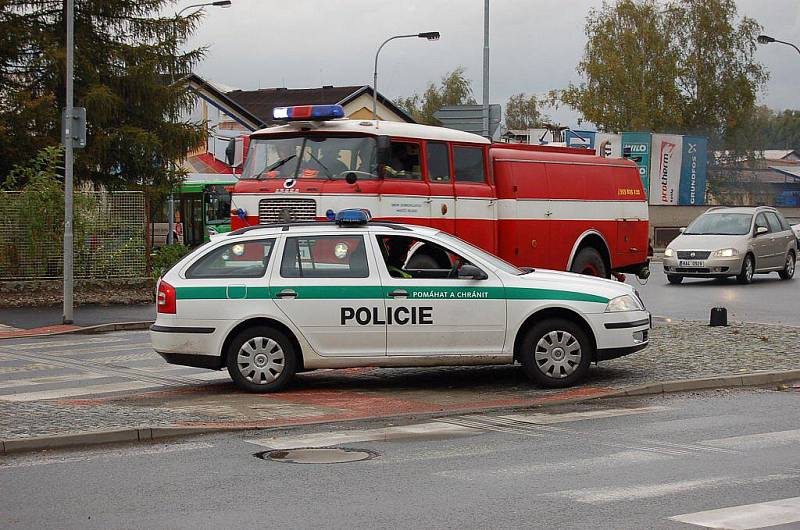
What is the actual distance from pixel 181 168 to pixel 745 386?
68.8 feet

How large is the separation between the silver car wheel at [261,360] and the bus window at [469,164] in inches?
277

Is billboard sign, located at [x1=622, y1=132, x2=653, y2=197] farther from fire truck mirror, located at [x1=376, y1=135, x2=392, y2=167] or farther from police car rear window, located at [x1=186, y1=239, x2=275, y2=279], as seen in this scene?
police car rear window, located at [x1=186, y1=239, x2=275, y2=279]

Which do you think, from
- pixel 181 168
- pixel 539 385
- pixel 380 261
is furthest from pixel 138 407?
pixel 181 168

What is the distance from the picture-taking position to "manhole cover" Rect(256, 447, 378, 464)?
359 inches

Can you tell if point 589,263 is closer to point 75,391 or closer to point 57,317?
point 57,317

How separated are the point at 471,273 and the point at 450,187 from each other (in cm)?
632

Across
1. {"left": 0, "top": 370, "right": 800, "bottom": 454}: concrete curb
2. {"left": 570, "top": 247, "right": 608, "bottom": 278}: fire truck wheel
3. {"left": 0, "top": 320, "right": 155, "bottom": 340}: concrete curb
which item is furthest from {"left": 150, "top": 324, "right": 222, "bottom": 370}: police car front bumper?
{"left": 570, "top": 247, "right": 608, "bottom": 278}: fire truck wheel

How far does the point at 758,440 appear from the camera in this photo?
982cm

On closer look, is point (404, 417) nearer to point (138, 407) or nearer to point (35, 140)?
point (138, 407)

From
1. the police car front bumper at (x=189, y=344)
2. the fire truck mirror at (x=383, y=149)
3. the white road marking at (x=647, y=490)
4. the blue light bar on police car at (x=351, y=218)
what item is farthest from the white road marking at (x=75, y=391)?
the white road marking at (x=647, y=490)

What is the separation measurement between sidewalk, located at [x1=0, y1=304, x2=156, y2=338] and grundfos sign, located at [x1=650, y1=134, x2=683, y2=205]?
39602mm

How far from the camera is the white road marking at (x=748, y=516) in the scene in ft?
22.8

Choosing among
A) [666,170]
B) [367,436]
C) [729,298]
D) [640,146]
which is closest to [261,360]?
[367,436]

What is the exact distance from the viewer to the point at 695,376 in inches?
520
